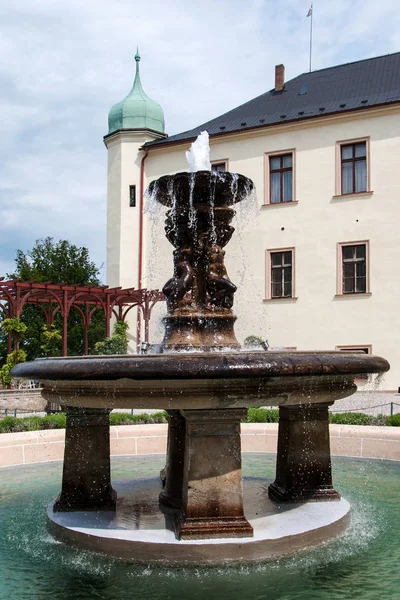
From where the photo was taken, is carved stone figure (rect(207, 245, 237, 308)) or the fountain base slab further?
carved stone figure (rect(207, 245, 237, 308))

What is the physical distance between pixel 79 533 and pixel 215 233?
126 inches

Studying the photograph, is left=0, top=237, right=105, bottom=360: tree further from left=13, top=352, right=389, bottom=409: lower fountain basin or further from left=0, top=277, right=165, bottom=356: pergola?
left=13, top=352, right=389, bottom=409: lower fountain basin

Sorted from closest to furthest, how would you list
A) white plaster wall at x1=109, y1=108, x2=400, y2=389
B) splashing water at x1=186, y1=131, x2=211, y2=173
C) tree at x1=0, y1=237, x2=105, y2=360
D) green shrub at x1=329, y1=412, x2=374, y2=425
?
splashing water at x1=186, y1=131, x2=211, y2=173, green shrub at x1=329, y1=412, x2=374, y2=425, white plaster wall at x1=109, y1=108, x2=400, y2=389, tree at x1=0, y1=237, x2=105, y2=360

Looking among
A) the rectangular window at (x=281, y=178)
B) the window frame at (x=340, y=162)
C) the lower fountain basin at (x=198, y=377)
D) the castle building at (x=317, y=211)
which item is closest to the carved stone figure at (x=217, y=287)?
the lower fountain basin at (x=198, y=377)

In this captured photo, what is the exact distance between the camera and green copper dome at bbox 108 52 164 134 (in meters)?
29.0

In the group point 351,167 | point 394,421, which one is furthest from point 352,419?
point 351,167

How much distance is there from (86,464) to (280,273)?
65.5 feet

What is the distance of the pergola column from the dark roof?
20.6 meters

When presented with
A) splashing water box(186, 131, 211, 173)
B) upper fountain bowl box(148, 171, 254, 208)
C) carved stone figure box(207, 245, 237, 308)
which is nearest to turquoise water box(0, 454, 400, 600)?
carved stone figure box(207, 245, 237, 308)

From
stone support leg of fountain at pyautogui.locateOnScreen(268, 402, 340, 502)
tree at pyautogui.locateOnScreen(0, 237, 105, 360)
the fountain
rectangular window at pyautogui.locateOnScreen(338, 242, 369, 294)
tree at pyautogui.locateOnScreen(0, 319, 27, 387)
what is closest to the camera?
the fountain

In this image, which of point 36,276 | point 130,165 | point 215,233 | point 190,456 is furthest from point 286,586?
point 36,276

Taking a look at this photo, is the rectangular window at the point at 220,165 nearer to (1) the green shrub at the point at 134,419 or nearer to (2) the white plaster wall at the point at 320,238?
(2) the white plaster wall at the point at 320,238

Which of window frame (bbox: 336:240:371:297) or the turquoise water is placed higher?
window frame (bbox: 336:240:371:297)

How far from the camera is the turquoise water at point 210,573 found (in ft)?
12.8
